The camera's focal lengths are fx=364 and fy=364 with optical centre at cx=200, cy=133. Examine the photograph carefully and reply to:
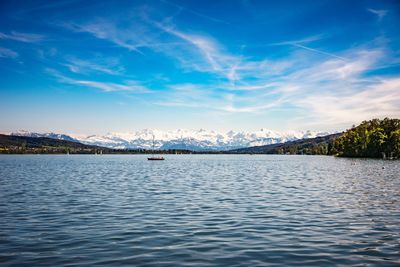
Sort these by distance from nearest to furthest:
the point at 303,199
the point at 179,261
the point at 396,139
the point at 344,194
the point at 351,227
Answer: the point at 179,261 < the point at 351,227 < the point at 303,199 < the point at 344,194 < the point at 396,139

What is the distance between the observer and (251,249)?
66.1 ft

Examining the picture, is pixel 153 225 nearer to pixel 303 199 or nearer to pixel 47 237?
pixel 47 237

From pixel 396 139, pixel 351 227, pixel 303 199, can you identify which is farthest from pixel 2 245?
pixel 396 139

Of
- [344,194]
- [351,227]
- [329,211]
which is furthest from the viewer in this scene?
[344,194]

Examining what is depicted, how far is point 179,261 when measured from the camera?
1791cm

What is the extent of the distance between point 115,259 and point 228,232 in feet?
28.5

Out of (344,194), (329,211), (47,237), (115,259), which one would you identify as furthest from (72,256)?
(344,194)

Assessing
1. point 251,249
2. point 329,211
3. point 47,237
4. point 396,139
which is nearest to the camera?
point 251,249

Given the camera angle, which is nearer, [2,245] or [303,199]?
[2,245]

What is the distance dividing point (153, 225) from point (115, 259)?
8799mm

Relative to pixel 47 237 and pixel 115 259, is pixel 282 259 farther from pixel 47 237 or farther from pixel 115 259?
pixel 47 237

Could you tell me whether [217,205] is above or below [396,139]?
below

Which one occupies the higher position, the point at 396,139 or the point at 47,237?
the point at 396,139

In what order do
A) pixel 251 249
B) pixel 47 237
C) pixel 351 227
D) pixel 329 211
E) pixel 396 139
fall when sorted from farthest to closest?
pixel 396 139, pixel 329 211, pixel 351 227, pixel 47 237, pixel 251 249
